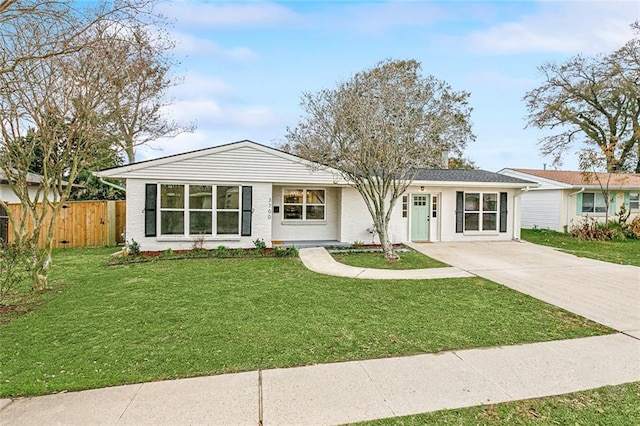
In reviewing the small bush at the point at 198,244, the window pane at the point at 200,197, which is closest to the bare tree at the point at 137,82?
the window pane at the point at 200,197

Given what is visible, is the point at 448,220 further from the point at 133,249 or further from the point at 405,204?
the point at 133,249

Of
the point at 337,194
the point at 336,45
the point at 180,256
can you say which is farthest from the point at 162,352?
the point at 336,45

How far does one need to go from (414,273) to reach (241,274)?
4.07 m

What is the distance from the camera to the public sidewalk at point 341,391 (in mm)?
2664

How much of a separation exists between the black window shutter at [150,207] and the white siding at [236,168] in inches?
14.5

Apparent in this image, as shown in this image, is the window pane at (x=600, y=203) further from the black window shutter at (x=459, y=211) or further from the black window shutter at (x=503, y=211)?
the black window shutter at (x=459, y=211)

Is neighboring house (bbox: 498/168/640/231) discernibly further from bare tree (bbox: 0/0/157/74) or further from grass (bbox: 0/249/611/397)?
bare tree (bbox: 0/0/157/74)

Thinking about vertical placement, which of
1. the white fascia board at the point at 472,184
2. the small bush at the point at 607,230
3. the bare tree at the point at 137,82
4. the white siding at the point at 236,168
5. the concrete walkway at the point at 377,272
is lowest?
the concrete walkway at the point at 377,272

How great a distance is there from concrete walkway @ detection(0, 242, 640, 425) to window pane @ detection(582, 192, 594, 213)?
50.2 feet

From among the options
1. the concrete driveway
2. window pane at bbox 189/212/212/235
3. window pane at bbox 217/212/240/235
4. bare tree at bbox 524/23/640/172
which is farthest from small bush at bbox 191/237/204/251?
bare tree at bbox 524/23/640/172

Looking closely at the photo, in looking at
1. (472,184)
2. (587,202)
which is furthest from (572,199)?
(472,184)

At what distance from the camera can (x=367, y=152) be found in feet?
28.9

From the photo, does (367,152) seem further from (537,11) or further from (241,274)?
(537,11)

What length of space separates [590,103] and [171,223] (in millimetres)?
27318
